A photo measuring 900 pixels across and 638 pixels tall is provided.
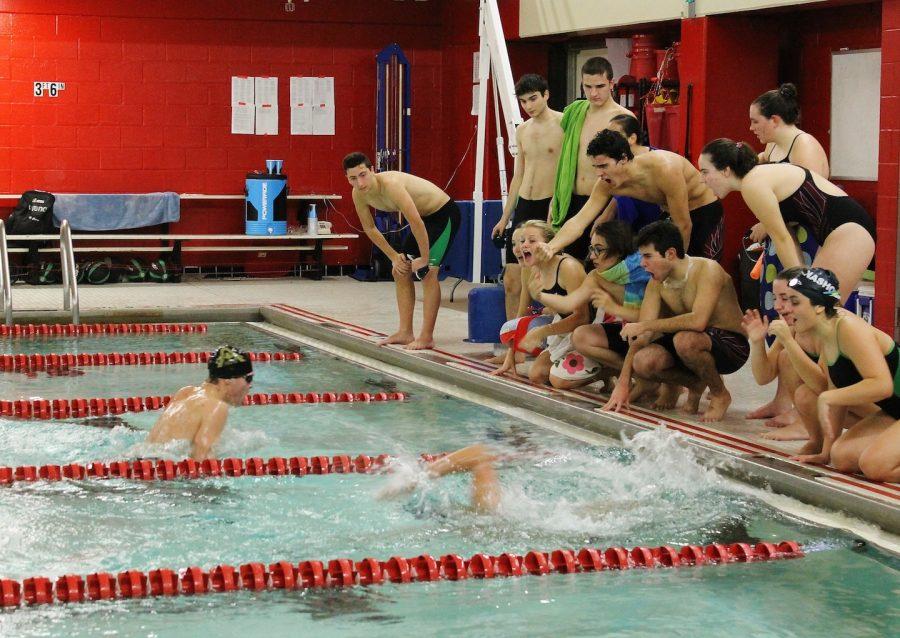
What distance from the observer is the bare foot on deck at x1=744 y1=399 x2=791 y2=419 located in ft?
21.4

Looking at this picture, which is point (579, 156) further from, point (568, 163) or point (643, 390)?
point (643, 390)

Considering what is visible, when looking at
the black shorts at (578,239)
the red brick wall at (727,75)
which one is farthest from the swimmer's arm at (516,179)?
the red brick wall at (727,75)

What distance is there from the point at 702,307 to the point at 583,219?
1213mm

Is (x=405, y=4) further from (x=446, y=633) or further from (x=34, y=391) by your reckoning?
(x=446, y=633)

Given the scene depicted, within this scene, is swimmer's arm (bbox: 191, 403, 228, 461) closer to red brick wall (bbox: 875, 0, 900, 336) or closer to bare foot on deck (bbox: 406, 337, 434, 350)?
bare foot on deck (bbox: 406, 337, 434, 350)

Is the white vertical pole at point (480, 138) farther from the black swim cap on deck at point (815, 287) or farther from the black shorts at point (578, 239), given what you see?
the black swim cap on deck at point (815, 287)

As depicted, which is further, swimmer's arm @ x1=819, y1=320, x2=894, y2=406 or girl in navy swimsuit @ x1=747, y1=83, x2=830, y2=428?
girl in navy swimsuit @ x1=747, y1=83, x2=830, y2=428

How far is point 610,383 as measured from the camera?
7.45m

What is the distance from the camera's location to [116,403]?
7.24m

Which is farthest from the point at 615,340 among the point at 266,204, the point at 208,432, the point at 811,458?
the point at 266,204

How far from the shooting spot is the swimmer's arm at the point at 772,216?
5.86 metres

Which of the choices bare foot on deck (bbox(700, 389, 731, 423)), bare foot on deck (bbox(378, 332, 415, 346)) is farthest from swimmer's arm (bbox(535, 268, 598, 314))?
bare foot on deck (bbox(378, 332, 415, 346))

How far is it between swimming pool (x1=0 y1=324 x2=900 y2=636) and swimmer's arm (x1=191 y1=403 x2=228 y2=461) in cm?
24

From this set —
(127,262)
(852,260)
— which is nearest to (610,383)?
(852,260)
